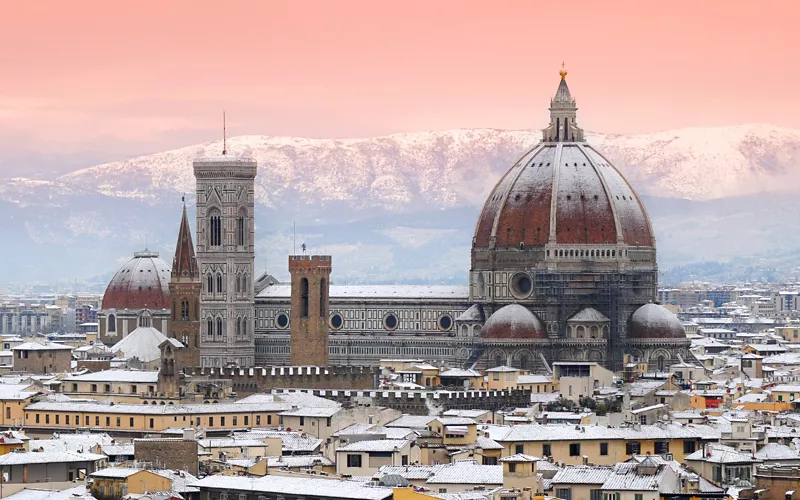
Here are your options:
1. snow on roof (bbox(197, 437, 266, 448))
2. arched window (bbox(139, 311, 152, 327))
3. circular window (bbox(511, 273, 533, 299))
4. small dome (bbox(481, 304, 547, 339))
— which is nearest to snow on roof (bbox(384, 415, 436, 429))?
snow on roof (bbox(197, 437, 266, 448))

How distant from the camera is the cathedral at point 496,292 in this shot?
15162cm

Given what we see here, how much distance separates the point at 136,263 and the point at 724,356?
43148mm

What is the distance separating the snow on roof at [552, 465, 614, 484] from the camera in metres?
77.8

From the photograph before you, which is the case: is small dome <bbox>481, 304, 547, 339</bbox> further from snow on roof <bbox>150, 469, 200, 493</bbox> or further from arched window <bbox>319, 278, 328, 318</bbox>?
snow on roof <bbox>150, 469, 200, 493</bbox>

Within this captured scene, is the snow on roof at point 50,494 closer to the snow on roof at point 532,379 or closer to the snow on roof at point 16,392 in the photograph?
the snow on roof at point 16,392

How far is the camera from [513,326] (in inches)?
5915

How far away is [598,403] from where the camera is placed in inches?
4739

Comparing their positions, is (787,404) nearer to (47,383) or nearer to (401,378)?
(401,378)

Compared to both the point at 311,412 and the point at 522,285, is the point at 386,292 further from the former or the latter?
the point at 311,412

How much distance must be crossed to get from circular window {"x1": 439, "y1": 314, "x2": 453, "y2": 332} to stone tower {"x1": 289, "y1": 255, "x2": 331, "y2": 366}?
675 cm

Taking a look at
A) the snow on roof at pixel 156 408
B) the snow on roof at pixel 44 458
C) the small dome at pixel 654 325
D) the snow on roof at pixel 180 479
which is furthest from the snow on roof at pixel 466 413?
the small dome at pixel 654 325

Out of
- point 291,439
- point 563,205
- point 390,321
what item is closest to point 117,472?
point 291,439

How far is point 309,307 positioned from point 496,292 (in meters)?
11.1

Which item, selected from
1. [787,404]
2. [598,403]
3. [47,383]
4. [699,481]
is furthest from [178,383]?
[699,481]
